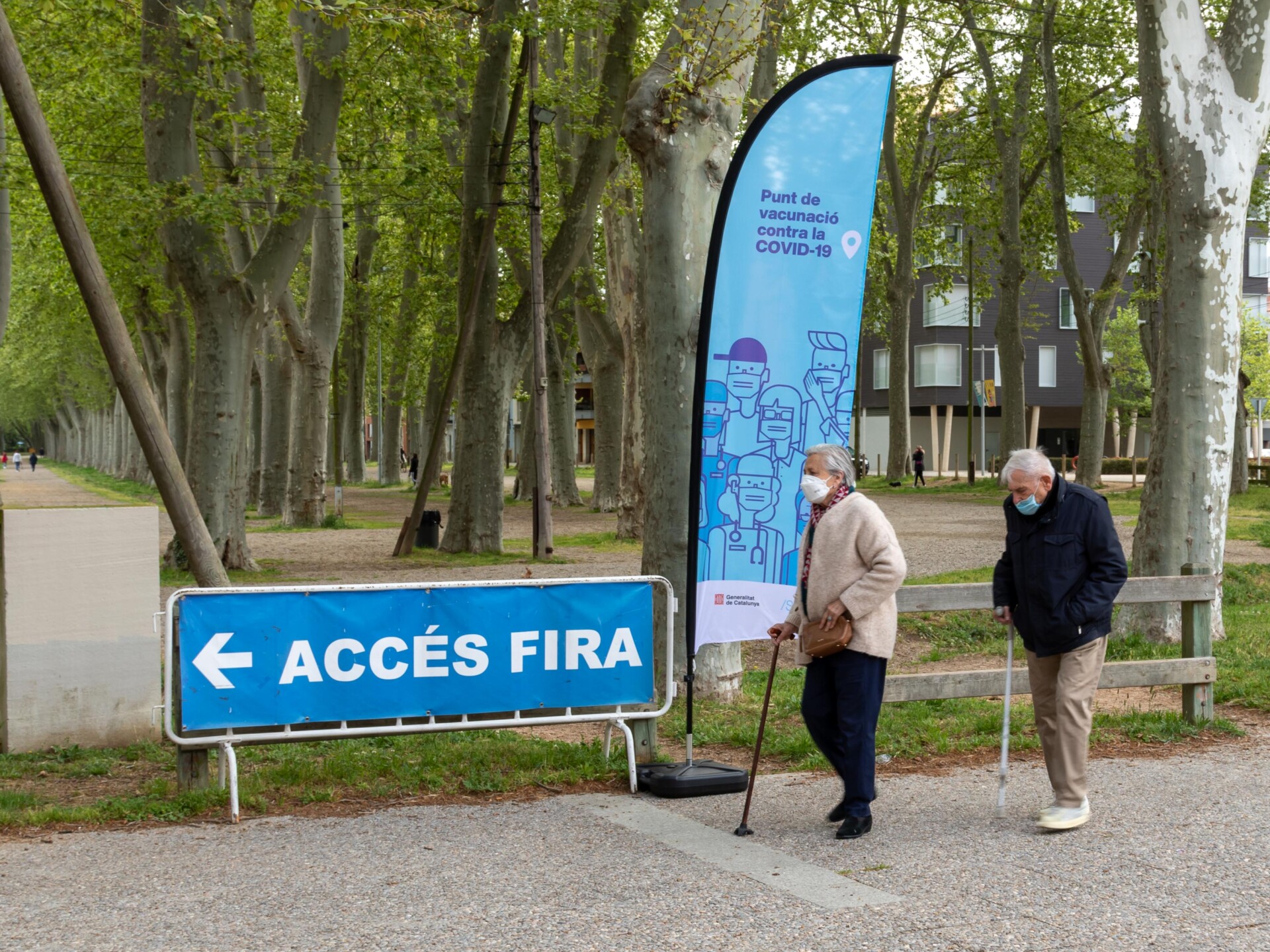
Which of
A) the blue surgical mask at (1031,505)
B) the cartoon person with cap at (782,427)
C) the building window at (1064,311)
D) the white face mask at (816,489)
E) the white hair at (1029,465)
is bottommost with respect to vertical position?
the blue surgical mask at (1031,505)

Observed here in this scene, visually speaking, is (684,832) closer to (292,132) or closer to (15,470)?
(292,132)

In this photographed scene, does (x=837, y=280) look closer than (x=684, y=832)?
No

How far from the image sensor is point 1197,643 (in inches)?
338

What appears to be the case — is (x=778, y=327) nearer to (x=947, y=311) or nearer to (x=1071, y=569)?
(x=1071, y=569)

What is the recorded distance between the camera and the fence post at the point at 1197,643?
857 cm

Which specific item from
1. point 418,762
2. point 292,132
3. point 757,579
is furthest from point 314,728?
point 292,132

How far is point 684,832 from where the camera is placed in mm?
6270

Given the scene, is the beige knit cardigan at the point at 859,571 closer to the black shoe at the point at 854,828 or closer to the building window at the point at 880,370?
the black shoe at the point at 854,828

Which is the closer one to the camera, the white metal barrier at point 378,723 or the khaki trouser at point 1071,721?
the khaki trouser at point 1071,721

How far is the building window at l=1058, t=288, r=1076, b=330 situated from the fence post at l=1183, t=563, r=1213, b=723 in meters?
60.5

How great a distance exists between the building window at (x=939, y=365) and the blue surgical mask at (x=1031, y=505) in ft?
212

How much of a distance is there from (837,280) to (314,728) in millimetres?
3874

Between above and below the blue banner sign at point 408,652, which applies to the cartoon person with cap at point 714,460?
above

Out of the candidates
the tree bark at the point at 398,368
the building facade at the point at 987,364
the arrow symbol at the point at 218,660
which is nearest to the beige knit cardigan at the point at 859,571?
the arrow symbol at the point at 218,660
